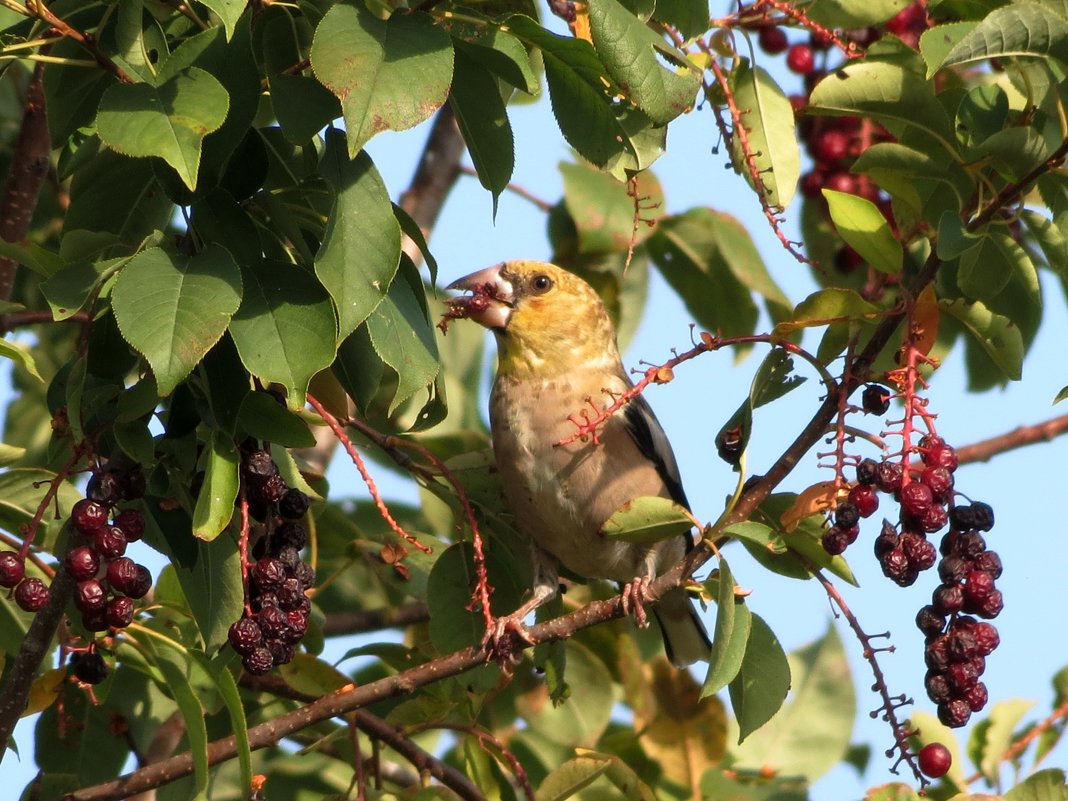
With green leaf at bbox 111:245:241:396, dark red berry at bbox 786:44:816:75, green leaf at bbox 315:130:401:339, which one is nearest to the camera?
green leaf at bbox 111:245:241:396

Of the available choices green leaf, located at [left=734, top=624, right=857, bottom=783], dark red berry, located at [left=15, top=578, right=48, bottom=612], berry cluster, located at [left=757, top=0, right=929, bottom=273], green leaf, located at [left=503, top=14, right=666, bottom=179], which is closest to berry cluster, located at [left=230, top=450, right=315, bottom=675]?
dark red berry, located at [left=15, top=578, right=48, bottom=612]

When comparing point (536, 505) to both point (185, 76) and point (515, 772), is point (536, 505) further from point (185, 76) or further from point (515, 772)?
point (185, 76)

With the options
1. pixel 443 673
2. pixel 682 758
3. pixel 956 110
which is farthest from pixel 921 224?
pixel 682 758

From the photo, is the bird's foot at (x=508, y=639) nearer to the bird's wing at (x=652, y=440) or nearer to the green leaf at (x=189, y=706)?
the green leaf at (x=189, y=706)

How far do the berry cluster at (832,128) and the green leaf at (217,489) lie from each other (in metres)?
3.36

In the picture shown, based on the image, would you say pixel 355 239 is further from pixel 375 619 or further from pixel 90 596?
pixel 375 619

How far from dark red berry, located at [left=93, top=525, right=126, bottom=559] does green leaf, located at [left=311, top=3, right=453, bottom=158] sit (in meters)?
0.89

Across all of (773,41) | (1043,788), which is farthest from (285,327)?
(773,41)

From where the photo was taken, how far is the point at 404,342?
2.91m

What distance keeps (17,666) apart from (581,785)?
61.1 inches

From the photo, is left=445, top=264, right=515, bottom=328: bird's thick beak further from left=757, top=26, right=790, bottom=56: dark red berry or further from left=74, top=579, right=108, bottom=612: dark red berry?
left=74, top=579, right=108, bottom=612: dark red berry

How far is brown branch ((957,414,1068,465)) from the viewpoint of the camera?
515cm

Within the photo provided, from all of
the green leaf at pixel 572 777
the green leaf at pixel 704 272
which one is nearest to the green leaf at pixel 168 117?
→ the green leaf at pixel 572 777

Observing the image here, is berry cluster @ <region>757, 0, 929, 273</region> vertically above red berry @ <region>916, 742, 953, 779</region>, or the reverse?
berry cluster @ <region>757, 0, 929, 273</region>
